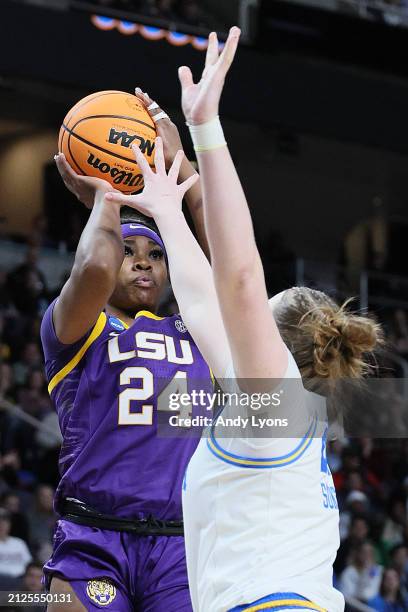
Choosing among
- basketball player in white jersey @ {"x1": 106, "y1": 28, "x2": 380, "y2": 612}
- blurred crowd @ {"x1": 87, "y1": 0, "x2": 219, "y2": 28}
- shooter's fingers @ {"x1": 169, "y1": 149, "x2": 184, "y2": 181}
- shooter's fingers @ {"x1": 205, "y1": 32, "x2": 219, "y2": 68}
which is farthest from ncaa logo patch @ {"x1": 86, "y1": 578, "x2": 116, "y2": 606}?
blurred crowd @ {"x1": 87, "y1": 0, "x2": 219, "y2": 28}

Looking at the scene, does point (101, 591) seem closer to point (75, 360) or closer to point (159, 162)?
point (75, 360)

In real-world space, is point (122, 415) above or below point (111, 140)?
below

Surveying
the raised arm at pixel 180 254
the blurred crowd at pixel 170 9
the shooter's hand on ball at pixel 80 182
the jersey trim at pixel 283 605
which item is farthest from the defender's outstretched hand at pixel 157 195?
the blurred crowd at pixel 170 9

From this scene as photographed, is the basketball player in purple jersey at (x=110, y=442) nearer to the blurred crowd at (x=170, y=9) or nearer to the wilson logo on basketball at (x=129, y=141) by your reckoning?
the wilson logo on basketball at (x=129, y=141)

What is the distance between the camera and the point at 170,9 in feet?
47.8

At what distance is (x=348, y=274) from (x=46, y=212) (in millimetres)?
5826

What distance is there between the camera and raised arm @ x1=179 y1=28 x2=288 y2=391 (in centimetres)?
242

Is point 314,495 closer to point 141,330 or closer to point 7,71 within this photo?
point 141,330

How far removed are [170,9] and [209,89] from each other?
12.6m

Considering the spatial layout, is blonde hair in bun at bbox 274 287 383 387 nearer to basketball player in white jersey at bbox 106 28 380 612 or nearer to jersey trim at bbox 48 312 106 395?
basketball player in white jersey at bbox 106 28 380 612

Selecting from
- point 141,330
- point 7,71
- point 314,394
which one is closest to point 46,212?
point 7,71

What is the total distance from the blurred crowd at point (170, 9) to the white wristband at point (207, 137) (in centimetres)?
1169

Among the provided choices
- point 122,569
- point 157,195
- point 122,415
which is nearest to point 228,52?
point 157,195

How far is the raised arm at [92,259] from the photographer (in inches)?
148
